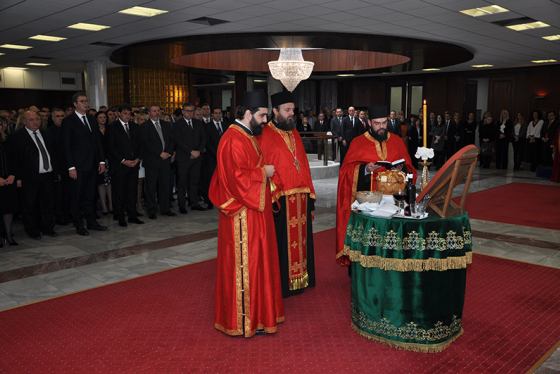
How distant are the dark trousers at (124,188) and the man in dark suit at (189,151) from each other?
0.90m

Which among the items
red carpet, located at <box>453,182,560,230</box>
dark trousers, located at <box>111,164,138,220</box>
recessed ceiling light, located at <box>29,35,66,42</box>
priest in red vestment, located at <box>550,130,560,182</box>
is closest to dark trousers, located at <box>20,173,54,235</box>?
dark trousers, located at <box>111,164,138,220</box>

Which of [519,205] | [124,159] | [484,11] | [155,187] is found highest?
[484,11]

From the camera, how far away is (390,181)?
11.3 ft

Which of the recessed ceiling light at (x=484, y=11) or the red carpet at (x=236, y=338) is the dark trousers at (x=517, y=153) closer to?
the recessed ceiling light at (x=484, y=11)

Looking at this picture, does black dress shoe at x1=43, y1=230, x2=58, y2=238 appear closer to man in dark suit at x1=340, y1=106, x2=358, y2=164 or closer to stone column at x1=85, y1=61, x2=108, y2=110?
man in dark suit at x1=340, y1=106, x2=358, y2=164

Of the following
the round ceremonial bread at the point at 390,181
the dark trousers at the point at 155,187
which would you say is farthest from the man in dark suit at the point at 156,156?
the round ceremonial bread at the point at 390,181

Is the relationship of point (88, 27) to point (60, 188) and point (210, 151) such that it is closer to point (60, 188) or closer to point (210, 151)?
point (210, 151)

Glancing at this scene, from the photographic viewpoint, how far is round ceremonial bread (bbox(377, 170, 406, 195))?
339 centimetres

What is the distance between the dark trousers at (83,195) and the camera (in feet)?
21.0

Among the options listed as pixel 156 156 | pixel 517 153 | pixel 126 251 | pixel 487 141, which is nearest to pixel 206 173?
pixel 156 156

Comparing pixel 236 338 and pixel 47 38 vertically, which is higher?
pixel 47 38

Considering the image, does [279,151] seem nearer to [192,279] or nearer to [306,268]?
[306,268]

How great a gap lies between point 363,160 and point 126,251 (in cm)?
301

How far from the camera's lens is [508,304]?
396cm
